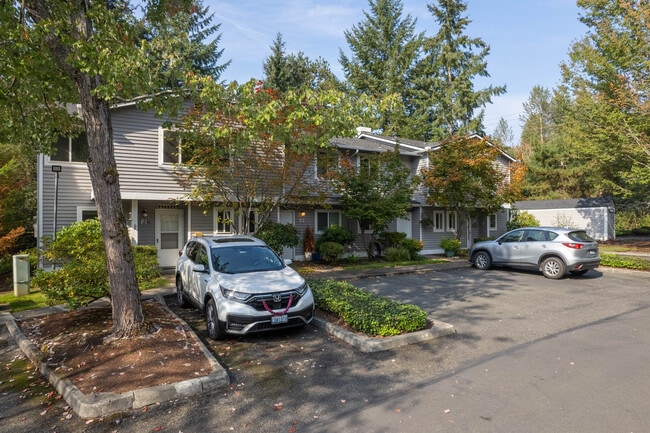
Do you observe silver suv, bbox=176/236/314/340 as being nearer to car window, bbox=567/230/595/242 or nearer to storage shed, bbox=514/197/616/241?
car window, bbox=567/230/595/242

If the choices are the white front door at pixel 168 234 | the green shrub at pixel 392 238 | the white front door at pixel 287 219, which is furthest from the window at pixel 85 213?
the green shrub at pixel 392 238

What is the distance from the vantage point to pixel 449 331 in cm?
700

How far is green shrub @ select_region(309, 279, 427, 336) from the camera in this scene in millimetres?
6605

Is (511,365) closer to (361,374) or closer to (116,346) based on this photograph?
(361,374)

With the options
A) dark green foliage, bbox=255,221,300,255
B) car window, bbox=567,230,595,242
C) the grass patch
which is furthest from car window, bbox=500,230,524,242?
the grass patch

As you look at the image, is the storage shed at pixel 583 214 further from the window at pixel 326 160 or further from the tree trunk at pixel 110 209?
the tree trunk at pixel 110 209

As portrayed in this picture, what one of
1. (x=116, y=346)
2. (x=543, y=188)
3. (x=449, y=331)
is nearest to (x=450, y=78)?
(x=543, y=188)

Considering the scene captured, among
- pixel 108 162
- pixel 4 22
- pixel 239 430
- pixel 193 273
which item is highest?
pixel 4 22

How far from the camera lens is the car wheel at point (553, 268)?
1281cm

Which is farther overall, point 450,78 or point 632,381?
point 450,78

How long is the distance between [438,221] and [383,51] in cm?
2595

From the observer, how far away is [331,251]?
53.6 ft

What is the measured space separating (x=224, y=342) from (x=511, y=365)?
436 centimetres

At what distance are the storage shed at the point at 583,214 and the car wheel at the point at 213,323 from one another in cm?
3393
